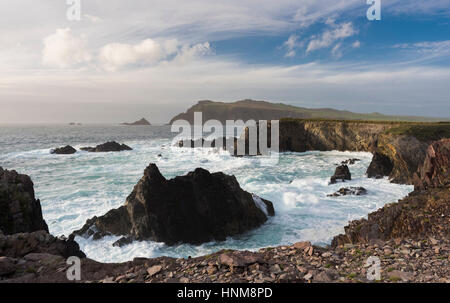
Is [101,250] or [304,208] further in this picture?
[304,208]

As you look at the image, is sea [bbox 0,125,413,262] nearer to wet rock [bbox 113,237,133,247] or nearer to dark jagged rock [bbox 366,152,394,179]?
wet rock [bbox 113,237,133,247]

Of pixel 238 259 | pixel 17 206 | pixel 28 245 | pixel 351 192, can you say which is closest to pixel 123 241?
pixel 17 206

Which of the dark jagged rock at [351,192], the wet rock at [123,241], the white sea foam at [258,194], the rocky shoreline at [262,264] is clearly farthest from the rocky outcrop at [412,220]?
the wet rock at [123,241]

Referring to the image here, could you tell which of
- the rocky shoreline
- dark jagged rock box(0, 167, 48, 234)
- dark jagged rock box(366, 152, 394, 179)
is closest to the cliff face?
dark jagged rock box(366, 152, 394, 179)

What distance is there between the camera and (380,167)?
117 feet

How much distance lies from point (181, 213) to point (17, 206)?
9244 mm

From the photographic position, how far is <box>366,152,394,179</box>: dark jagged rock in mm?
35344

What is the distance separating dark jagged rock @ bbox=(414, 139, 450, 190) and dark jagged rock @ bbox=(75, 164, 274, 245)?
1072 centimetres

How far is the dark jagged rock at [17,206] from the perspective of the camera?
39.2ft

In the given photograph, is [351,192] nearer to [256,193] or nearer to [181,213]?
[256,193]

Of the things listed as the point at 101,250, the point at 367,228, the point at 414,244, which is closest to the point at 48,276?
the point at 101,250
